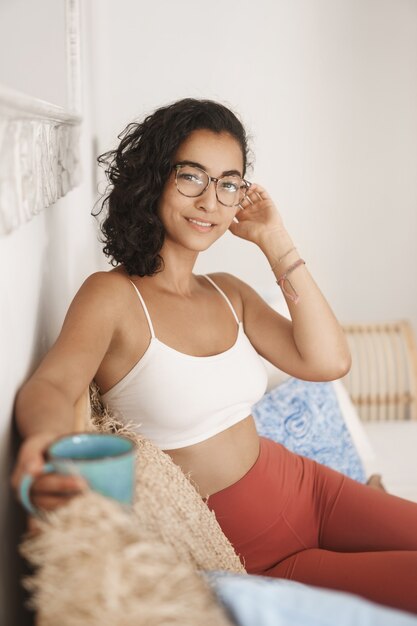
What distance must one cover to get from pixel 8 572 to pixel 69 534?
0.38 meters

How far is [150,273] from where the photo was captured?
1539mm

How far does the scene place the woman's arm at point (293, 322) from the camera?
1.64 meters

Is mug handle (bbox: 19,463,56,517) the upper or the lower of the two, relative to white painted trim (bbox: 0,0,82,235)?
lower

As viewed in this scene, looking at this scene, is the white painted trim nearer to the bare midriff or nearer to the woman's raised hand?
the woman's raised hand

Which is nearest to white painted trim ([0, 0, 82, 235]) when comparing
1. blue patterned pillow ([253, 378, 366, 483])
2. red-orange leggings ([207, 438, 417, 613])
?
red-orange leggings ([207, 438, 417, 613])

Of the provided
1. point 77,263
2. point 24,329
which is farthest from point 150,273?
point 77,263

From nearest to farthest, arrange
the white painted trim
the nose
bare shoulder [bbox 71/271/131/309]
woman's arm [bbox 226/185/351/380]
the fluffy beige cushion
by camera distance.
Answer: the fluffy beige cushion
the white painted trim
bare shoulder [bbox 71/271/131/309]
the nose
woman's arm [bbox 226/185/351/380]

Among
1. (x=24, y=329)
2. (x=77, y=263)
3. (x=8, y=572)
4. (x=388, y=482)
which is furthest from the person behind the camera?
(x=388, y=482)

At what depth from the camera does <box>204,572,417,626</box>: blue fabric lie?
778 mm

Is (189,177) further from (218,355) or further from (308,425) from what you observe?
(308,425)

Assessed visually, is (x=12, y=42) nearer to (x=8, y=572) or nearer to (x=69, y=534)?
(x=8, y=572)

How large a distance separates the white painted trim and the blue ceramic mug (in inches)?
12.0

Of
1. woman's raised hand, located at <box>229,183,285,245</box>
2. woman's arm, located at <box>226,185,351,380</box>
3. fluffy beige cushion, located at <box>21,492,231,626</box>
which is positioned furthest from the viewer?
woman's raised hand, located at <box>229,183,285,245</box>

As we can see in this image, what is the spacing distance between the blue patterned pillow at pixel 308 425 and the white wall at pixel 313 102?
1.17m
